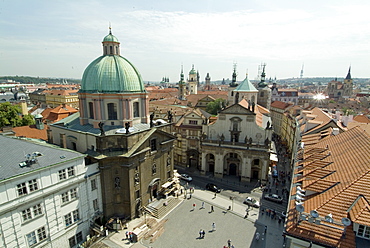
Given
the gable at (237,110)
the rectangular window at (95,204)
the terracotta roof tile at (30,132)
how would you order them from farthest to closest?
the gable at (237,110)
the terracotta roof tile at (30,132)
the rectangular window at (95,204)

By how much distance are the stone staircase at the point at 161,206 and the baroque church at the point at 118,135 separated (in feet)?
3.47

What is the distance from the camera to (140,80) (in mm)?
38781

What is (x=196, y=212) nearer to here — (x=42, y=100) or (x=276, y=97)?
(x=276, y=97)

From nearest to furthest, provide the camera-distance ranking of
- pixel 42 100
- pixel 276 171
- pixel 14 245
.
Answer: pixel 14 245, pixel 276 171, pixel 42 100

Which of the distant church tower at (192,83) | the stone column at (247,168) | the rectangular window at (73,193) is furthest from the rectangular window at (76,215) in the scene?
the distant church tower at (192,83)

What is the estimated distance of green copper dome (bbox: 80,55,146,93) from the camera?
3531 cm

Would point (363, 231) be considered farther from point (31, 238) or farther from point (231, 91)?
point (231, 91)

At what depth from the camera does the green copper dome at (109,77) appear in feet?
116

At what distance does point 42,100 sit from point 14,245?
4836 inches

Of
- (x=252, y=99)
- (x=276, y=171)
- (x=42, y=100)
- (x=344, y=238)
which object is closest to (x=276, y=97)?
(x=252, y=99)

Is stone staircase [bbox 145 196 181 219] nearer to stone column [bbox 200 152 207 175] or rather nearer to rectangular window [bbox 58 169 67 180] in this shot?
stone column [bbox 200 152 207 175]

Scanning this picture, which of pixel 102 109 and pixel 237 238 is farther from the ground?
pixel 102 109

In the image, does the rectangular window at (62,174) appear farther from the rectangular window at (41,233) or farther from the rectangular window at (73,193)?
the rectangular window at (41,233)

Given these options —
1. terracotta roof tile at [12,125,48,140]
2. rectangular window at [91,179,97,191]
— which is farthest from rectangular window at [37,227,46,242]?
terracotta roof tile at [12,125,48,140]
